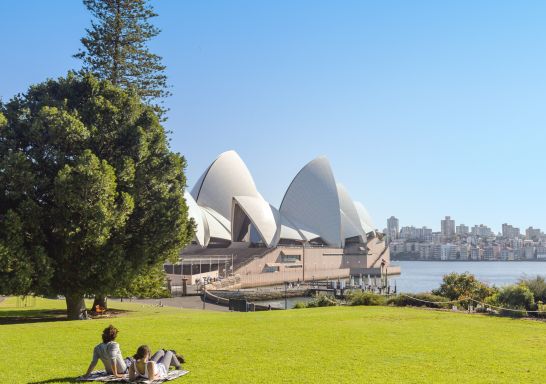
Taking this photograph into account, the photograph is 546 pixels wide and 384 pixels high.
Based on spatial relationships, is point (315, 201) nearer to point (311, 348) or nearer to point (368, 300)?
point (368, 300)

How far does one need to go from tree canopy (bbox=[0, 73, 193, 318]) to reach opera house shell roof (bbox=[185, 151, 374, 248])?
155ft

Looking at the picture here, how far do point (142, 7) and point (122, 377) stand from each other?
2472 cm

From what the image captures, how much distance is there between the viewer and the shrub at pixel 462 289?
23938mm

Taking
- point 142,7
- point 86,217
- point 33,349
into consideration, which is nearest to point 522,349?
point 33,349

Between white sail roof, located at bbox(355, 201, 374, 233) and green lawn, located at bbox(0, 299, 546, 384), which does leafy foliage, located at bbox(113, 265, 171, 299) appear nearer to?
green lawn, located at bbox(0, 299, 546, 384)

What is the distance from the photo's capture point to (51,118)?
1728 centimetres

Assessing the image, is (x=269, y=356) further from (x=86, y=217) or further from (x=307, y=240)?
(x=307, y=240)

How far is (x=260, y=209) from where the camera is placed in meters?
72.9

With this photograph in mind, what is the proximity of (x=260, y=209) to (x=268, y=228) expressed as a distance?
2887mm

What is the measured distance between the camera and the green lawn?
8328mm

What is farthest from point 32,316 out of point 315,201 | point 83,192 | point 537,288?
point 315,201

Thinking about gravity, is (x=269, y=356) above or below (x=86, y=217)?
below

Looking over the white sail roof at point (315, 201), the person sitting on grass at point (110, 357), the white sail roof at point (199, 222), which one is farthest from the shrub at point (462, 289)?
the white sail roof at point (315, 201)

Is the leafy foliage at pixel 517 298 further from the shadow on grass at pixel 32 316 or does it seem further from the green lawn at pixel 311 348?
the shadow on grass at pixel 32 316
